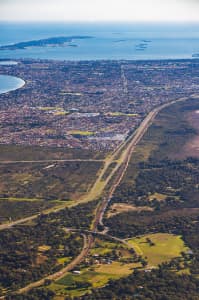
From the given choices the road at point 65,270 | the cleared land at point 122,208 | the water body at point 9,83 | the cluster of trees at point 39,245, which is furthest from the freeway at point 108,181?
the water body at point 9,83

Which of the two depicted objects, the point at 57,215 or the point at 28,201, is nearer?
the point at 57,215

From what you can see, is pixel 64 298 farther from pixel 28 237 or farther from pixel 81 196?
pixel 81 196

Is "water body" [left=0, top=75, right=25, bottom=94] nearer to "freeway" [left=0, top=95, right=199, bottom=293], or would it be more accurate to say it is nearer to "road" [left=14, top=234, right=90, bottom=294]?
"freeway" [left=0, top=95, right=199, bottom=293]

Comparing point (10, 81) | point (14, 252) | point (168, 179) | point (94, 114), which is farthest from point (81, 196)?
point (10, 81)

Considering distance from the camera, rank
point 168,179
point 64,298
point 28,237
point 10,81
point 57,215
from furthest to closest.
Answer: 1. point 10,81
2. point 168,179
3. point 57,215
4. point 28,237
5. point 64,298

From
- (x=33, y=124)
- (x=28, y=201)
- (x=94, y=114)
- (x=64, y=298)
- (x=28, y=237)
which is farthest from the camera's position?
(x=94, y=114)

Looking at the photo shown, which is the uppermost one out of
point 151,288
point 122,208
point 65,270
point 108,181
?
point 151,288

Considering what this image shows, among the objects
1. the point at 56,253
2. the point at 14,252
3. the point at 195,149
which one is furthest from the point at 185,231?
the point at 195,149

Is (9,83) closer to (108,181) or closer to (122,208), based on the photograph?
(108,181)

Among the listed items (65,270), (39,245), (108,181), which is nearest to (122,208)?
(108,181)
